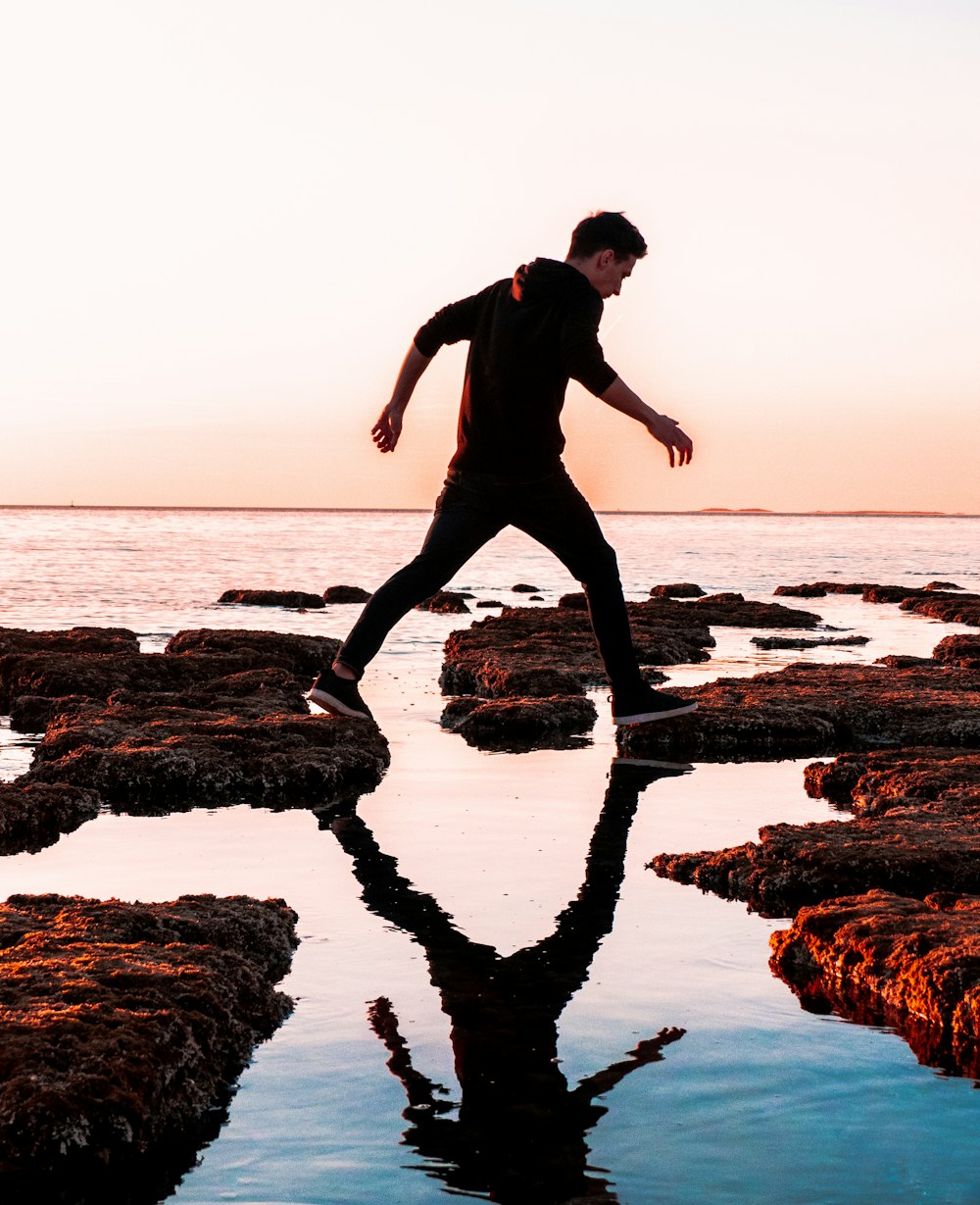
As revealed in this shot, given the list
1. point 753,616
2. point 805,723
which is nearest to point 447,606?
point 753,616

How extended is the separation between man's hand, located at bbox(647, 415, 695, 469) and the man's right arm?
1.46 metres

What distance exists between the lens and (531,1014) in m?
3.91

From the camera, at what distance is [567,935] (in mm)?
4672

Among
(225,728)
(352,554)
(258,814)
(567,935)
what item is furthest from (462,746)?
(352,554)

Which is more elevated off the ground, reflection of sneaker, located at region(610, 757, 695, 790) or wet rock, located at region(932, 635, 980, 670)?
wet rock, located at region(932, 635, 980, 670)

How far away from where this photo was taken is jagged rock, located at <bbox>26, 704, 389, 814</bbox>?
7191 mm

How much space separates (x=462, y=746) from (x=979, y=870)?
14.6 feet

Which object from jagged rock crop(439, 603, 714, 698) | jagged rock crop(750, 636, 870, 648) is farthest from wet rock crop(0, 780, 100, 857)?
jagged rock crop(750, 636, 870, 648)

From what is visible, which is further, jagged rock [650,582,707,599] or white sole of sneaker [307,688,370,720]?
jagged rock [650,582,707,599]

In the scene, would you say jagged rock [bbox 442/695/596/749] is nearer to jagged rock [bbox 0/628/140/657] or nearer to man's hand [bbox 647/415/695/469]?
man's hand [bbox 647/415/695/469]

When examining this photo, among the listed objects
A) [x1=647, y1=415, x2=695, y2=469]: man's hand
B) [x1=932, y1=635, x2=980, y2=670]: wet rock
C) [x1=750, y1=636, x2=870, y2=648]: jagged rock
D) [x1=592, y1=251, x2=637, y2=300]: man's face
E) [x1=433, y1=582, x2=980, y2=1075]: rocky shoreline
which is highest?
[x1=592, y1=251, x2=637, y2=300]: man's face

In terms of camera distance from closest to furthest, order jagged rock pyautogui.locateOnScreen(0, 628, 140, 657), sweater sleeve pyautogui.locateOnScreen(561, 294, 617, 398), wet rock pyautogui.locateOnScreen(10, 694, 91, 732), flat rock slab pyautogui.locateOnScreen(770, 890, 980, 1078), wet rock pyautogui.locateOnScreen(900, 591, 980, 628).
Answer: flat rock slab pyautogui.locateOnScreen(770, 890, 980, 1078) → sweater sleeve pyautogui.locateOnScreen(561, 294, 617, 398) → wet rock pyautogui.locateOnScreen(10, 694, 91, 732) → jagged rock pyautogui.locateOnScreen(0, 628, 140, 657) → wet rock pyautogui.locateOnScreen(900, 591, 980, 628)

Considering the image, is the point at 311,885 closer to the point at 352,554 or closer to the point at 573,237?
the point at 573,237

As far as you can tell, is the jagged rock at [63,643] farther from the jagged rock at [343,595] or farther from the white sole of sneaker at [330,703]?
the jagged rock at [343,595]
